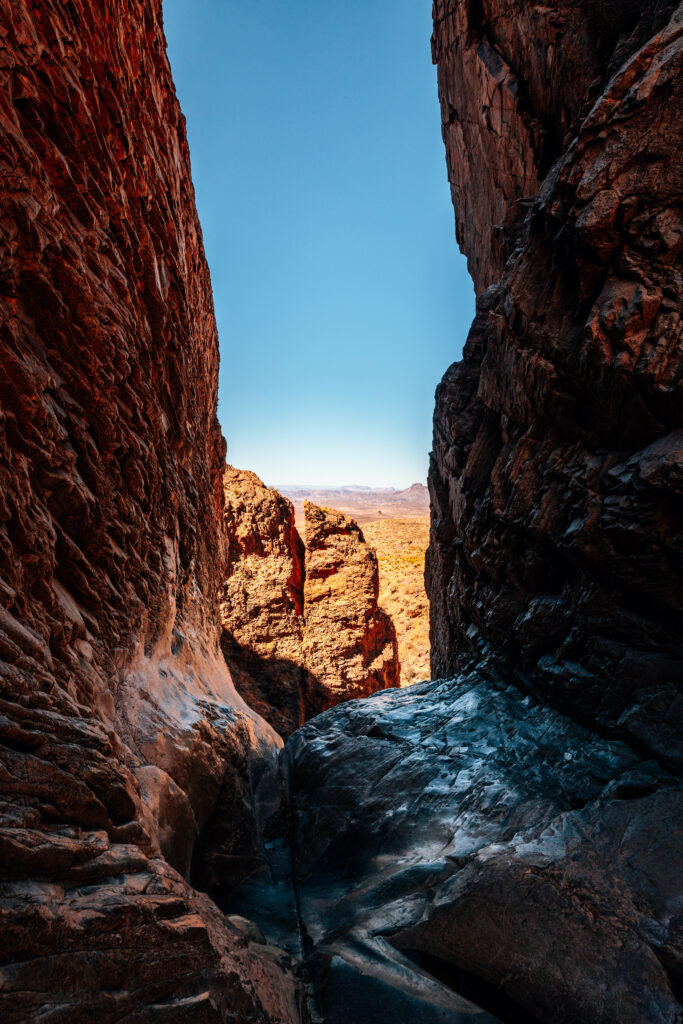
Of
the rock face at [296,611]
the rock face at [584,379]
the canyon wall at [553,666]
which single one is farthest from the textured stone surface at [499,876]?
the rock face at [296,611]

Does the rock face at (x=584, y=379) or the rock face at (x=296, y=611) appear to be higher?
the rock face at (x=584, y=379)

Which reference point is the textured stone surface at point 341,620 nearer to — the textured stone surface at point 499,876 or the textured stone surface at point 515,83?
the textured stone surface at point 499,876

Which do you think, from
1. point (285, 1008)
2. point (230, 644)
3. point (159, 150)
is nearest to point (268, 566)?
point (230, 644)

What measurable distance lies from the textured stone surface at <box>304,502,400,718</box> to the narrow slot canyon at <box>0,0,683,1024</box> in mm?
12165

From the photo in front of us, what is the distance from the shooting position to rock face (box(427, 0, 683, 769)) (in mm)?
6680

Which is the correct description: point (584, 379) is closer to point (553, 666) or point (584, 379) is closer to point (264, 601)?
point (553, 666)

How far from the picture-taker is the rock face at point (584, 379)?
6680mm

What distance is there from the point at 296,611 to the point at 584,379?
20766mm

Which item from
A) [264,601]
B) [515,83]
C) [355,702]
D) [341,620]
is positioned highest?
[515,83]

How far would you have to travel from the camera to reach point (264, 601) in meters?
25.8

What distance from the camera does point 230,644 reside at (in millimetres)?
Result: 24609

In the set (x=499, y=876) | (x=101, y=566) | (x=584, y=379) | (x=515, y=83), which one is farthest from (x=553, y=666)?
(x=515, y=83)

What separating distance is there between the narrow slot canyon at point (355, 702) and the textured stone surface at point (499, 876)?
36 mm

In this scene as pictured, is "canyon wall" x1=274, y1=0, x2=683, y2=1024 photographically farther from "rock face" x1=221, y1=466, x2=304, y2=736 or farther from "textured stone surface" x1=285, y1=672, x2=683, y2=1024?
"rock face" x1=221, y1=466, x2=304, y2=736
